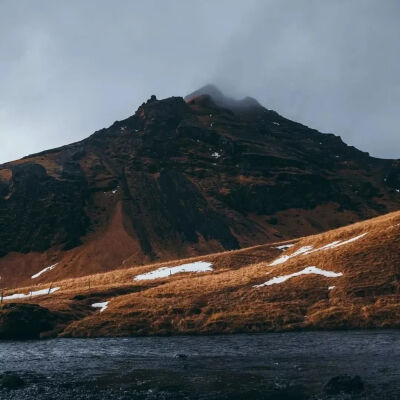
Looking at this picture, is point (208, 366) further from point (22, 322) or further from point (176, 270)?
point (176, 270)

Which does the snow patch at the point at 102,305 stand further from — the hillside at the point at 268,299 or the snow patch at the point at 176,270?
the snow patch at the point at 176,270

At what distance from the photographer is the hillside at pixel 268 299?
43844 millimetres

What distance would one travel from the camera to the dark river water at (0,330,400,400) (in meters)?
22.3

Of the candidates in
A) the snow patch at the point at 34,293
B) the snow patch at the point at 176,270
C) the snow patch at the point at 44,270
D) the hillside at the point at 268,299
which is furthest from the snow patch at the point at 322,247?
the snow patch at the point at 44,270

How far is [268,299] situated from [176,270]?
97.0 feet

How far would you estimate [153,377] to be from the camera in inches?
1013

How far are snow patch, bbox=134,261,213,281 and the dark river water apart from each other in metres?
34.0

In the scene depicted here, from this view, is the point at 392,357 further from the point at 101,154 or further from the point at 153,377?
the point at 101,154

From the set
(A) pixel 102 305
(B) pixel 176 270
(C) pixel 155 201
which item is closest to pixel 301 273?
(A) pixel 102 305

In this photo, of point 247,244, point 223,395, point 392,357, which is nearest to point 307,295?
point 392,357

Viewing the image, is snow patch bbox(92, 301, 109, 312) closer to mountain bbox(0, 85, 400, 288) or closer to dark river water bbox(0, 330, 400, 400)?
dark river water bbox(0, 330, 400, 400)

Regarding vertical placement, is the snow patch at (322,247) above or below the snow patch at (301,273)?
above

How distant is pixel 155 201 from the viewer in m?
148

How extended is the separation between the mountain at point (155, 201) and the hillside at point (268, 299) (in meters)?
61.3
